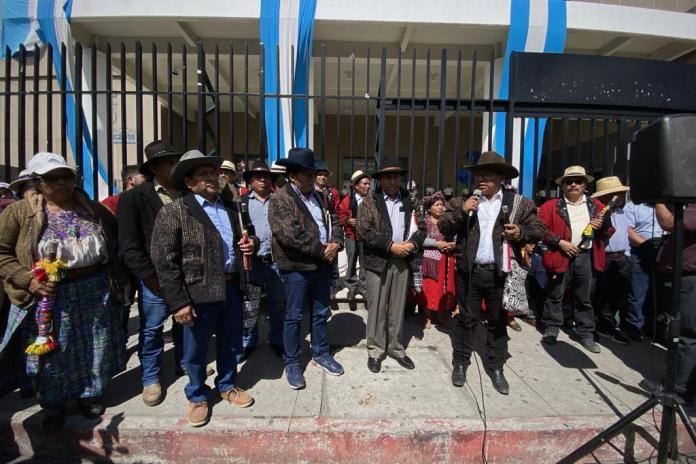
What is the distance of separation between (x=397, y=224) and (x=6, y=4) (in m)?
10.5

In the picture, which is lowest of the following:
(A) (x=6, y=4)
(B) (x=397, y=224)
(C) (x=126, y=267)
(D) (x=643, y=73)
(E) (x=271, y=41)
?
(C) (x=126, y=267)

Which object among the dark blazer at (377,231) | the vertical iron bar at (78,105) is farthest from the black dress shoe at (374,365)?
the vertical iron bar at (78,105)

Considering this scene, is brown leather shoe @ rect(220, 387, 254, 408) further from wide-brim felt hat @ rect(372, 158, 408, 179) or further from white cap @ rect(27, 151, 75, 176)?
wide-brim felt hat @ rect(372, 158, 408, 179)

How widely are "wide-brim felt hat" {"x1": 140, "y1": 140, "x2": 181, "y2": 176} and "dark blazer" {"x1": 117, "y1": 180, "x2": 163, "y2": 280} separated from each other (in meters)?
0.21

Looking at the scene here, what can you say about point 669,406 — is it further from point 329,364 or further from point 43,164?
point 43,164

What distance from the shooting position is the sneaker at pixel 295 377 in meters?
3.03

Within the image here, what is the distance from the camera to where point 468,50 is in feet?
33.0

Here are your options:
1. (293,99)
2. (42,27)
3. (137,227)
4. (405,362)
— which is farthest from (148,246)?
(42,27)

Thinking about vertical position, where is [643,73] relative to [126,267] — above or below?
above

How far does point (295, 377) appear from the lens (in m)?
3.06

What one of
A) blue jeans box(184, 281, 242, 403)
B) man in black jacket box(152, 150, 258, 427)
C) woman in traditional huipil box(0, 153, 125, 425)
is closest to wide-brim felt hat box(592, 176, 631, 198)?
man in black jacket box(152, 150, 258, 427)

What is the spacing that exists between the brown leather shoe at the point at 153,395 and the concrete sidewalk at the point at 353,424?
0.22 ft

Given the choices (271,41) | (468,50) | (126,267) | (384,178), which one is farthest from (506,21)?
(126,267)

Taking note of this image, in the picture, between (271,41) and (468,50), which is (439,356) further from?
(468,50)
